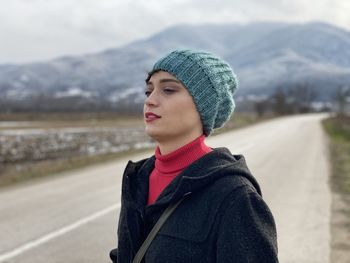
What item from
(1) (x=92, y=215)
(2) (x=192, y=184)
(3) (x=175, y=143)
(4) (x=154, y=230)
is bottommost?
(1) (x=92, y=215)

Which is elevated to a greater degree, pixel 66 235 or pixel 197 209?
pixel 197 209

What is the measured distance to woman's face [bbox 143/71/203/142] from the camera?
199 centimetres

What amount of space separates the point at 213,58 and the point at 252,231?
2.27ft

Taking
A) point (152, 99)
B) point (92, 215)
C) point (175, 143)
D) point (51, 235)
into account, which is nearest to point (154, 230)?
point (175, 143)

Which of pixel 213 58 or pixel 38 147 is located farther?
pixel 38 147

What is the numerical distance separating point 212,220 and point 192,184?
142mm

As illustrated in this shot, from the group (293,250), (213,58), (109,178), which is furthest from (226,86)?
(109,178)

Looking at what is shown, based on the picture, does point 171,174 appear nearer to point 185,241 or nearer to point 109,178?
point 185,241

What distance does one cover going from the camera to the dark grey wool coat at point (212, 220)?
5.76ft

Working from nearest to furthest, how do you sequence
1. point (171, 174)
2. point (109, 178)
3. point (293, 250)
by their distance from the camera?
point (171, 174) → point (293, 250) → point (109, 178)

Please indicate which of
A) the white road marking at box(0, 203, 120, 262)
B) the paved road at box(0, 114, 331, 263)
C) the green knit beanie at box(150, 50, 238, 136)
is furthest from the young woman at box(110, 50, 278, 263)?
the white road marking at box(0, 203, 120, 262)

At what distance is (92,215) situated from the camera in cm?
889

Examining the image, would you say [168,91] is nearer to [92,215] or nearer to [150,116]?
[150,116]

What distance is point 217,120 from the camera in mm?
2135
